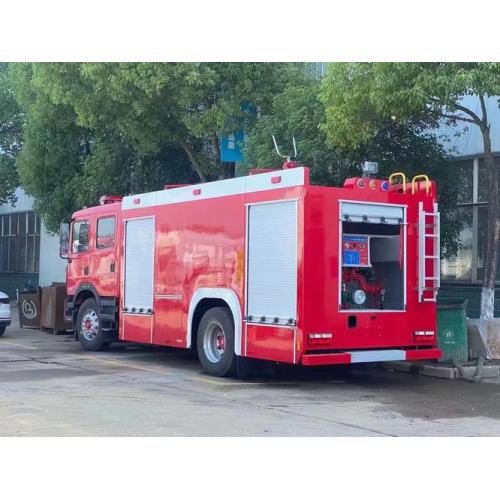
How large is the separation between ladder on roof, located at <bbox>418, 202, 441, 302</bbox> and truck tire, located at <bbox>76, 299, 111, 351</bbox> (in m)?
6.71

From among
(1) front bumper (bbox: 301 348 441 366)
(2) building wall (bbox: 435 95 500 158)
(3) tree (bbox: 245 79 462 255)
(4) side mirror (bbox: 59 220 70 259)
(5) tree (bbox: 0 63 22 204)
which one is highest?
(5) tree (bbox: 0 63 22 204)

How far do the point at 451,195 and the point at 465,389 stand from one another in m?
5.47

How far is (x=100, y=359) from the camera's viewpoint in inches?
552

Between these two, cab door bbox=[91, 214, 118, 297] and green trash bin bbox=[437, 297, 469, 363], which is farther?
cab door bbox=[91, 214, 118, 297]

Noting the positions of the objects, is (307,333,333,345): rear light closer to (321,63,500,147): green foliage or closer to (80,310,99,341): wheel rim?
(321,63,500,147): green foliage

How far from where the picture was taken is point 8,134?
27453mm

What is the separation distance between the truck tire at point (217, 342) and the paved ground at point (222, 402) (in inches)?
9.4

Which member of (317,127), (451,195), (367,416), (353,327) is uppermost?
(317,127)

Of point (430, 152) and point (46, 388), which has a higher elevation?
point (430, 152)

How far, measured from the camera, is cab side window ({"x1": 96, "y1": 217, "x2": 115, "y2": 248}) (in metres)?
14.6

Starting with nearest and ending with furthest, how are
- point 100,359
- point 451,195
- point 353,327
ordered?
point 353,327 < point 100,359 < point 451,195

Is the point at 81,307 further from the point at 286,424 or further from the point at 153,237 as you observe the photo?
the point at 286,424

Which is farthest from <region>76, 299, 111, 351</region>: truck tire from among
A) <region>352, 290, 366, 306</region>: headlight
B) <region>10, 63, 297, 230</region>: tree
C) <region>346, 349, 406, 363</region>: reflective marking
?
<region>346, 349, 406, 363</region>: reflective marking

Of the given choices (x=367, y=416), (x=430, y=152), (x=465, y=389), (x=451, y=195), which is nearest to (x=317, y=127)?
(x=430, y=152)
